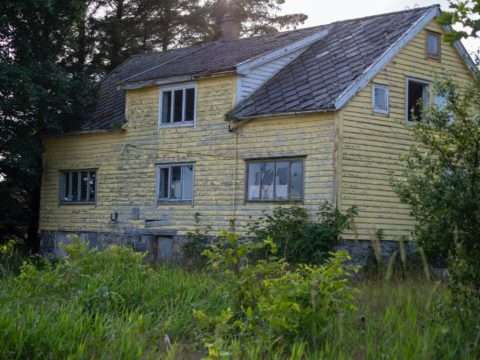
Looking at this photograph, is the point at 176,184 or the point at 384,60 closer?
the point at 384,60

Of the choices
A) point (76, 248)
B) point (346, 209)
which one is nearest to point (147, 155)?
point (346, 209)

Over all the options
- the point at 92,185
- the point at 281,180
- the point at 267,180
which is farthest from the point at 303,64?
the point at 92,185

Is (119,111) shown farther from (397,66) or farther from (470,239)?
(470,239)

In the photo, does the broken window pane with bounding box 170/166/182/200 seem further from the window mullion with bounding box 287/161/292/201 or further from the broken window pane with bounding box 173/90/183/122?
the window mullion with bounding box 287/161/292/201

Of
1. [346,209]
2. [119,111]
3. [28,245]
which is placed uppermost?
[119,111]

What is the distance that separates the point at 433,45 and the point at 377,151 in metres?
4.32

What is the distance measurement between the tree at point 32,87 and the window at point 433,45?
11819 mm

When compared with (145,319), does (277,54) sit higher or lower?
higher

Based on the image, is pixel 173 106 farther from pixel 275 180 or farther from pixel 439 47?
pixel 439 47

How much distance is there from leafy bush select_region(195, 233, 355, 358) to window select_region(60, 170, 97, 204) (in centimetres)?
1829

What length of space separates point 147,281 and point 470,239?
4819mm

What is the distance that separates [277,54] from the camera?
79.3 feet

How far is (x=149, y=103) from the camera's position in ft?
83.9

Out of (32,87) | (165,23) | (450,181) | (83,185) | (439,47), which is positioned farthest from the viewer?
(165,23)
